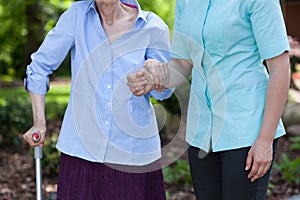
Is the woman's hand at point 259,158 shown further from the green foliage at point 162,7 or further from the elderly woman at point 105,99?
the green foliage at point 162,7

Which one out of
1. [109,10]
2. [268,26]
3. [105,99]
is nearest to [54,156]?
[105,99]

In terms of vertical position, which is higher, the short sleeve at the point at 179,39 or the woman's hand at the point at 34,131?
the short sleeve at the point at 179,39

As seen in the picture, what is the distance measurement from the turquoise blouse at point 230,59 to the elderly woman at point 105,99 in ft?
1.09

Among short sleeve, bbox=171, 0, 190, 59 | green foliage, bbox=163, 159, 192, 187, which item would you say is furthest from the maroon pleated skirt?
green foliage, bbox=163, 159, 192, 187

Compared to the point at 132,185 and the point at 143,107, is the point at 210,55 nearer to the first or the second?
the point at 143,107

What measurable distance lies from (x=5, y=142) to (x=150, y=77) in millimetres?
5305

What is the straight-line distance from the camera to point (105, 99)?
2.83 m

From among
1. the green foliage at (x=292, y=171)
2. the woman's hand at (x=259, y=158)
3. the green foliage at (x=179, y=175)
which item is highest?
the woman's hand at (x=259, y=158)

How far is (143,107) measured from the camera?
2.89 m

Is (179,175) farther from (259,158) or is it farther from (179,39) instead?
(259,158)

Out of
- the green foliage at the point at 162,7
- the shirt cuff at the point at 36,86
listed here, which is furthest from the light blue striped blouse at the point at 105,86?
the green foliage at the point at 162,7

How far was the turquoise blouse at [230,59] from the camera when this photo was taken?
7.75 ft

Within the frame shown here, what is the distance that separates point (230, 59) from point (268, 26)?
0.68 feet

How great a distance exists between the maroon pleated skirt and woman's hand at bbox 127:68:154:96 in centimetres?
53
